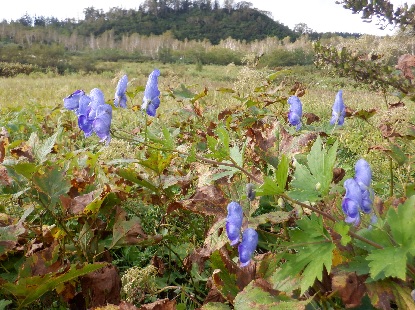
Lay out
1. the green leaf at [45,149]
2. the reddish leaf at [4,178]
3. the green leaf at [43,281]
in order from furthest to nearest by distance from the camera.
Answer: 1. the reddish leaf at [4,178]
2. the green leaf at [45,149]
3. the green leaf at [43,281]

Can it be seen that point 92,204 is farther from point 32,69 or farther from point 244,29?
point 244,29

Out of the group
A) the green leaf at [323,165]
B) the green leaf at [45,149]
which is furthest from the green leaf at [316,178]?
the green leaf at [45,149]

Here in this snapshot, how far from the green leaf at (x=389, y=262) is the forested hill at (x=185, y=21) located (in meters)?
77.8

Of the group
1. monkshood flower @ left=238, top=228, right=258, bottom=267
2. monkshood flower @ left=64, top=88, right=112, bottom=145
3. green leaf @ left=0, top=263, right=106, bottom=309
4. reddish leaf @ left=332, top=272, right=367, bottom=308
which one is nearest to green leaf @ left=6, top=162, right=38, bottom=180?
monkshood flower @ left=64, top=88, right=112, bottom=145

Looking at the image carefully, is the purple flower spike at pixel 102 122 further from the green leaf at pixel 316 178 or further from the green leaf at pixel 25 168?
the green leaf at pixel 316 178

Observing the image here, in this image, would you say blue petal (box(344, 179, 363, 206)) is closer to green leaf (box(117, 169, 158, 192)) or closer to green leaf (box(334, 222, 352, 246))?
green leaf (box(334, 222, 352, 246))

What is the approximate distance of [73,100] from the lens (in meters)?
1.25

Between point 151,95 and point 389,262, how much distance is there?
82 centimetres

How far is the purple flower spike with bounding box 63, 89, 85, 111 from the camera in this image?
1.24 meters

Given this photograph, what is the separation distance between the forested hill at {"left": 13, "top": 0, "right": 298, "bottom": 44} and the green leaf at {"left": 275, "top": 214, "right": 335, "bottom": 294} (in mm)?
77719

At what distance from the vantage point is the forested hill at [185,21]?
79812 millimetres

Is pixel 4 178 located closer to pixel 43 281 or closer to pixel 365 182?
pixel 43 281

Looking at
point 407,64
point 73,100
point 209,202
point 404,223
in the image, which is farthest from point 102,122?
point 407,64

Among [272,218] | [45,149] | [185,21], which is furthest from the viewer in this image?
[185,21]
